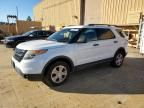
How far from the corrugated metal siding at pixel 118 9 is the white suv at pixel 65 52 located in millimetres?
7324

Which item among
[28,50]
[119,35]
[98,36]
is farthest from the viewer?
[119,35]

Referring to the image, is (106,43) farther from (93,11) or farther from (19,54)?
(93,11)

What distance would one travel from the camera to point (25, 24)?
94.8ft

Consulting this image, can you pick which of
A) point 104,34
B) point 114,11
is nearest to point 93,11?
point 114,11

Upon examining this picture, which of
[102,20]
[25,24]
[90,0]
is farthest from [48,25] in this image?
[102,20]

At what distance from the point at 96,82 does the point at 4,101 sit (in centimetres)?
263

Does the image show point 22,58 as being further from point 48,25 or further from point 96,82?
point 48,25

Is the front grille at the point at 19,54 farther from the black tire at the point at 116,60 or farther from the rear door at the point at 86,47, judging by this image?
the black tire at the point at 116,60

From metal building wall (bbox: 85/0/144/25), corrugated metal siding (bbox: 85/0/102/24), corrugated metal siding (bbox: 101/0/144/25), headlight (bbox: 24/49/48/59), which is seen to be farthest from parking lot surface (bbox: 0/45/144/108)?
corrugated metal siding (bbox: 85/0/102/24)

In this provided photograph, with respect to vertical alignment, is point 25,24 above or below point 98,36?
above

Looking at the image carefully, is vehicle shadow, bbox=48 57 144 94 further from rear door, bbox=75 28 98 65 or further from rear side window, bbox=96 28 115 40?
rear side window, bbox=96 28 115 40

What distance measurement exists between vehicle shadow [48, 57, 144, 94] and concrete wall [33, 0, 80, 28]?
15.6 meters

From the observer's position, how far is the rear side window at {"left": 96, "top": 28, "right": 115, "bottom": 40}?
5446 mm

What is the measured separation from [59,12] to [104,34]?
20709 mm
